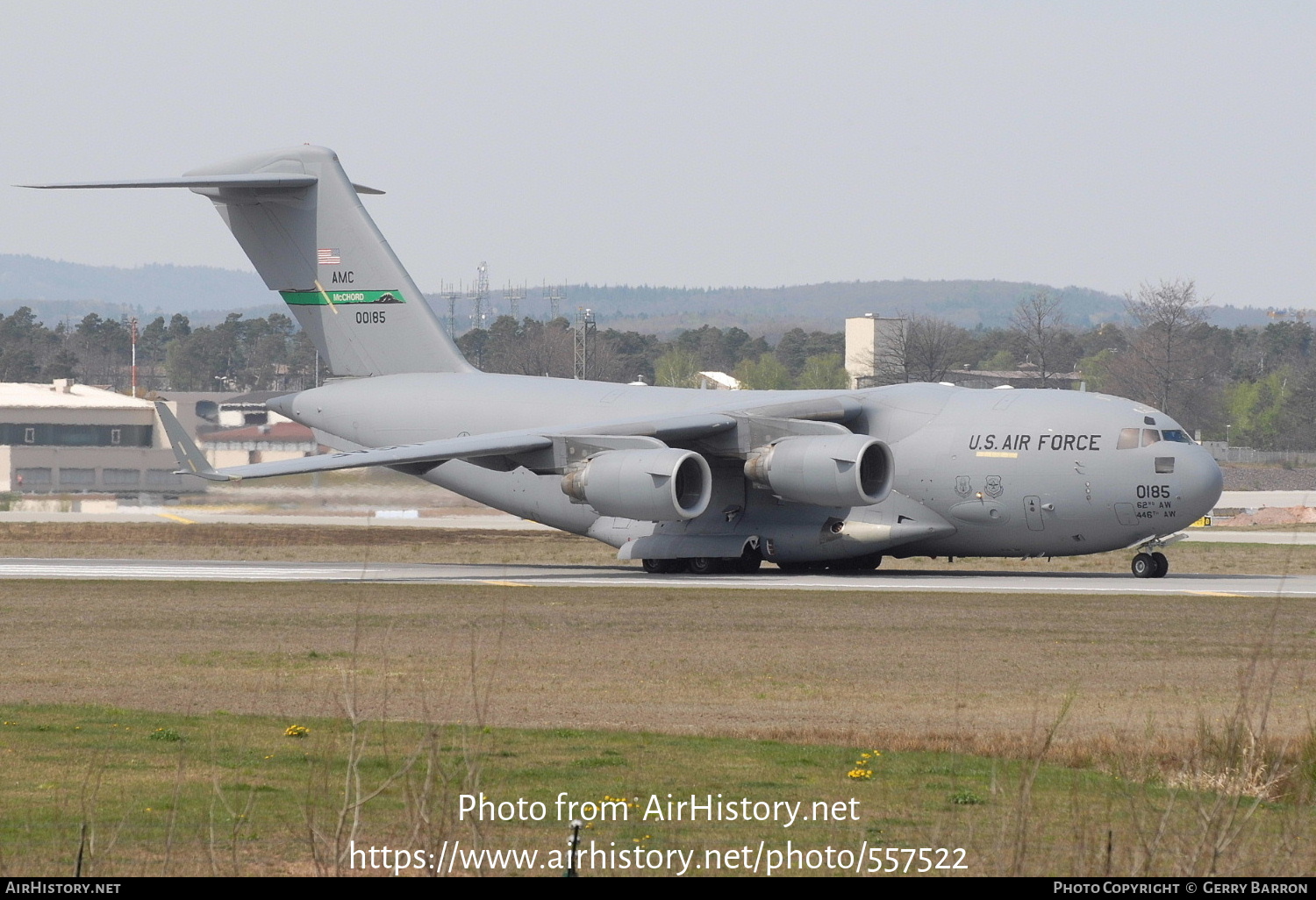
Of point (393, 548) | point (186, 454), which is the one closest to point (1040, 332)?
point (393, 548)

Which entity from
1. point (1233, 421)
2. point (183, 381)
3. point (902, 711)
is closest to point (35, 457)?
point (902, 711)

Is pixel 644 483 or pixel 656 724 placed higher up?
pixel 644 483

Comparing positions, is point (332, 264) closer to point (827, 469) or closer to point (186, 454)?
point (186, 454)

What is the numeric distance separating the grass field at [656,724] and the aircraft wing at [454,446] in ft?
12.2

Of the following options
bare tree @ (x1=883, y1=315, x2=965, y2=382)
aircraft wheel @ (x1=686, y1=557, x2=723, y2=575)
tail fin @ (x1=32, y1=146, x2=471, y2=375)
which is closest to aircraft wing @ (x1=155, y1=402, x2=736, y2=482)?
aircraft wheel @ (x1=686, y1=557, x2=723, y2=575)

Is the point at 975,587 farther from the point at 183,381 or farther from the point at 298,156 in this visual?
the point at 183,381

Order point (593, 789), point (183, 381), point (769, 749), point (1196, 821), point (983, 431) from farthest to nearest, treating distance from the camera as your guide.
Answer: point (183, 381), point (983, 431), point (769, 749), point (593, 789), point (1196, 821)

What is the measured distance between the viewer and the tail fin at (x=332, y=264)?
32.7 metres

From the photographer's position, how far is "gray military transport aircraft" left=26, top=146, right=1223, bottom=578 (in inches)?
1080

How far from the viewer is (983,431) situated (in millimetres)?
28250

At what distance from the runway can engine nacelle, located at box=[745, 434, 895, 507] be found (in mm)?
1412

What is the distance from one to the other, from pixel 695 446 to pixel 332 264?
8.61 metres

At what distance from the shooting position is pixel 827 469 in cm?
2719

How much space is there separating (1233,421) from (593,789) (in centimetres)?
10497
